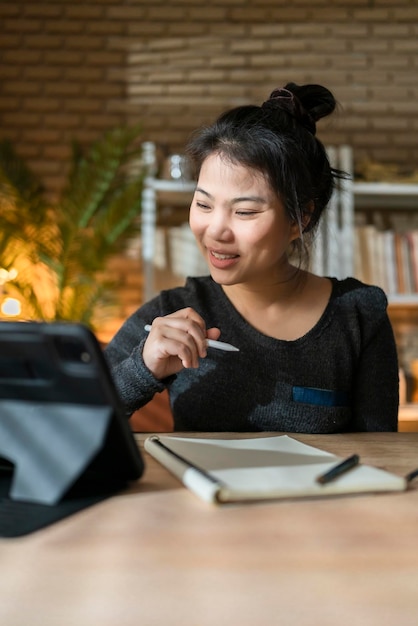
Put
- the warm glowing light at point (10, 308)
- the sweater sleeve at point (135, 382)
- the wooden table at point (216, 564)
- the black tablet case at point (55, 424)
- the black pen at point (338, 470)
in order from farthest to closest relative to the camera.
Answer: the warm glowing light at point (10, 308)
the sweater sleeve at point (135, 382)
the black pen at point (338, 470)
the black tablet case at point (55, 424)
the wooden table at point (216, 564)

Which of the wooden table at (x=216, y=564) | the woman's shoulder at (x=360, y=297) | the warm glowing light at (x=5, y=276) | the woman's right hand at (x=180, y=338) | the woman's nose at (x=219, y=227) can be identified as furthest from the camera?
the warm glowing light at (x=5, y=276)

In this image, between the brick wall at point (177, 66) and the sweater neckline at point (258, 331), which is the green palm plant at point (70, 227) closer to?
the brick wall at point (177, 66)

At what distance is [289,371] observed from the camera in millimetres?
1527

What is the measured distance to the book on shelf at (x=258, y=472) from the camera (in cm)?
70

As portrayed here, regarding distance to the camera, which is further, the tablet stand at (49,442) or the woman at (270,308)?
the woman at (270,308)

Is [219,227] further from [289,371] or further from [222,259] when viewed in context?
[289,371]

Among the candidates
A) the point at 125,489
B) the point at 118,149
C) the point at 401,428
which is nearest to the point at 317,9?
the point at 118,149

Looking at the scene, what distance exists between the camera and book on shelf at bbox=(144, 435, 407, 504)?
27.5 inches

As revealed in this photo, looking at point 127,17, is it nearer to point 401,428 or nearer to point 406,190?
point 406,190

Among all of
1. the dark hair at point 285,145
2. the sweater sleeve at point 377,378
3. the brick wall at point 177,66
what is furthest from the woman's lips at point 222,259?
the brick wall at point 177,66

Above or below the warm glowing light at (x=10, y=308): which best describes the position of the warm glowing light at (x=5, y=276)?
above

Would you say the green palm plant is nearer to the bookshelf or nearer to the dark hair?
the bookshelf

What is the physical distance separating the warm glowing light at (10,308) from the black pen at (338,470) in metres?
3.05

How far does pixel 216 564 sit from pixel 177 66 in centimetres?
394
